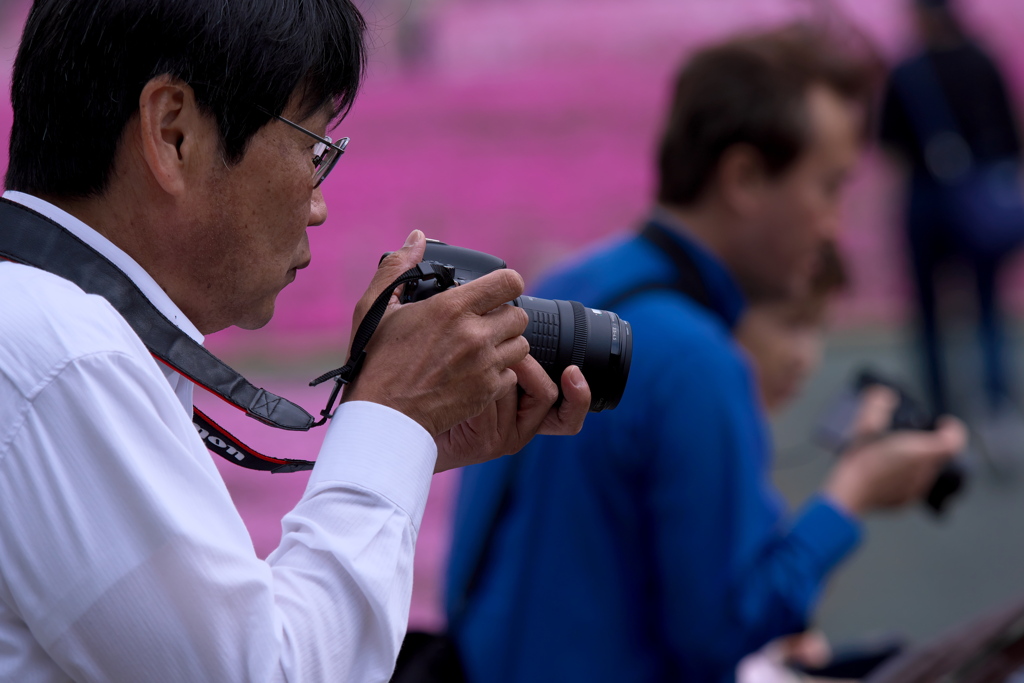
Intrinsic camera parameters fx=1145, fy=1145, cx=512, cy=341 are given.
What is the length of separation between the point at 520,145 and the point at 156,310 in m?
6.99

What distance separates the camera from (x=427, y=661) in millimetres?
1931

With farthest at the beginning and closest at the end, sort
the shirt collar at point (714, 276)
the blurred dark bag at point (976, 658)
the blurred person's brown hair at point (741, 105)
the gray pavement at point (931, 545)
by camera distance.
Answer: the gray pavement at point (931, 545), the blurred person's brown hair at point (741, 105), the shirt collar at point (714, 276), the blurred dark bag at point (976, 658)

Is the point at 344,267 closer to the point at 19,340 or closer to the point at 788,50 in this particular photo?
the point at 788,50

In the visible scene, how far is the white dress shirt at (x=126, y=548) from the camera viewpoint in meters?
0.95

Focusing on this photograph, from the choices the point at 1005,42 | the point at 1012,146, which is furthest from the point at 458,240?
the point at 1005,42

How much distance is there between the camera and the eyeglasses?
1.23 metres

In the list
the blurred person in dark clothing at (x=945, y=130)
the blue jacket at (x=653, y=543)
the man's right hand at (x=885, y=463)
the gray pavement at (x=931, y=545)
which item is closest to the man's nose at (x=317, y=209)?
the blue jacket at (x=653, y=543)

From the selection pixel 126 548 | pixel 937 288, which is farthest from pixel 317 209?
pixel 937 288

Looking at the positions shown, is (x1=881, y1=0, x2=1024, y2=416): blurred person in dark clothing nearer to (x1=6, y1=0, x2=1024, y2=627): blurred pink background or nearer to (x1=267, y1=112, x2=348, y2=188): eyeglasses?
(x1=6, y1=0, x2=1024, y2=627): blurred pink background

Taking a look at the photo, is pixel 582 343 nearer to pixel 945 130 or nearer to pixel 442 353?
pixel 442 353

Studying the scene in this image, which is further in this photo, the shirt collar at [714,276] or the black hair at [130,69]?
the shirt collar at [714,276]

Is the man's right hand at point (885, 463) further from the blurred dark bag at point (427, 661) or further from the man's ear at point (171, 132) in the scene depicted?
the man's ear at point (171, 132)

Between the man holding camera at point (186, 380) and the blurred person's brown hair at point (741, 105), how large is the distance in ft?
3.75

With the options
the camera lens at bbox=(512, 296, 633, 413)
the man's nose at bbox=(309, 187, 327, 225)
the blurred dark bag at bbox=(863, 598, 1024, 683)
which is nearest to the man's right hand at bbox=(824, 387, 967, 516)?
the blurred dark bag at bbox=(863, 598, 1024, 683)
